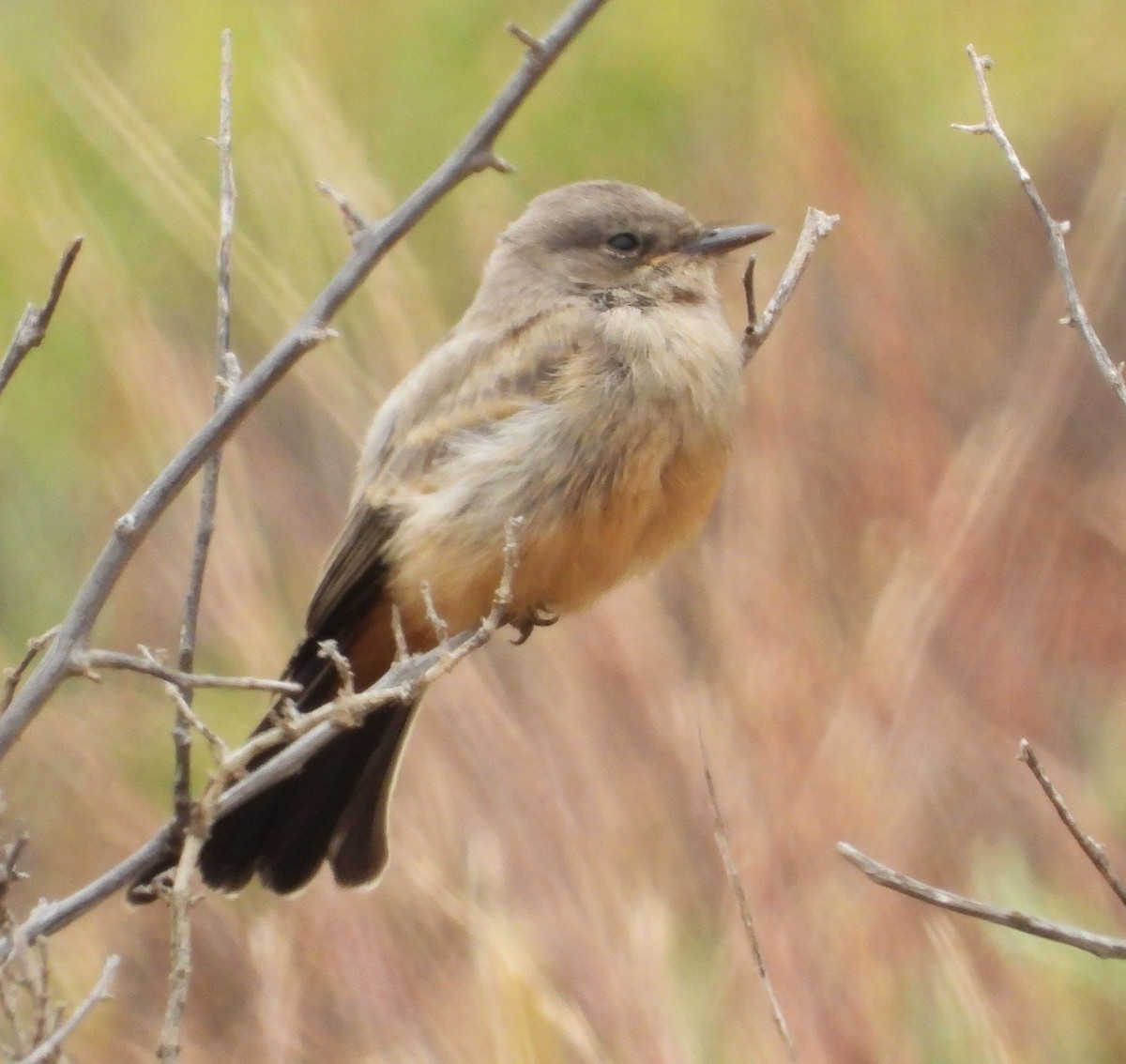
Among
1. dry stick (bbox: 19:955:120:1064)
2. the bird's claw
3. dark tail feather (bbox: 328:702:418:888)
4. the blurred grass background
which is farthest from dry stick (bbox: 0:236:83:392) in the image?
the blurred grass background

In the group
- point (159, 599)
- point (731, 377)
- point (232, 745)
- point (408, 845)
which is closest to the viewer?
point (731, 377)

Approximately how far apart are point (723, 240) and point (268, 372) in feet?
4.30

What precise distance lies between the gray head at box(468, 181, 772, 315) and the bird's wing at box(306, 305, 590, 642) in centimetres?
12

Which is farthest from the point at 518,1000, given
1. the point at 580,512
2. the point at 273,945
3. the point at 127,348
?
the point at 127,348

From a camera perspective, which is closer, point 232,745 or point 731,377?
point 731,377

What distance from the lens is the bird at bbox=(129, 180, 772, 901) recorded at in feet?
7.25

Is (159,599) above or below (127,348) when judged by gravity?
below

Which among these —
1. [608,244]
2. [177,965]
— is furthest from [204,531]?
[608,244]

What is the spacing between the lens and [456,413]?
7.79ft

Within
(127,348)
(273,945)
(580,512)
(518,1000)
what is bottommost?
(518,1000)

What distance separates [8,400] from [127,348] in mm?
555

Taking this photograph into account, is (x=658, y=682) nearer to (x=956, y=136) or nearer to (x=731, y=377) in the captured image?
(x=731, y=377)

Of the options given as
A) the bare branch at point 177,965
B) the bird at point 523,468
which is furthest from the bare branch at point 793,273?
the bare branch at point 177,965

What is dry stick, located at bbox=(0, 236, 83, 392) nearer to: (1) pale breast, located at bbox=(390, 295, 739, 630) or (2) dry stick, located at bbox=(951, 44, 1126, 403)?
(2) dry stick, located at bbox=(951, 44, 1126, 403)
